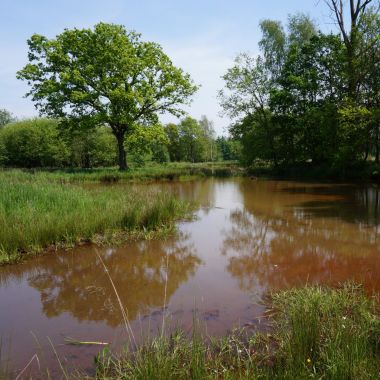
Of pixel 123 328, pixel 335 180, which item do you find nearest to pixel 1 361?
pixel 123 328

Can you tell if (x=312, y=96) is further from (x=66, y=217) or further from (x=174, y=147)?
(x=174, y=147)

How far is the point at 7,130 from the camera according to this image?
45.0m

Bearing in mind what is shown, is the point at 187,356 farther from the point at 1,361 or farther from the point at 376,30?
the point at 376,30

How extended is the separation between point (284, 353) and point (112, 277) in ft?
11.2

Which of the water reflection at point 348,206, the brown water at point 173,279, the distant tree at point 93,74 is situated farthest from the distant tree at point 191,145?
the brown water at point 173,279

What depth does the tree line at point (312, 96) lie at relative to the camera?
19.5 m

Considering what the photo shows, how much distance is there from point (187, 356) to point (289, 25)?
3358 cm

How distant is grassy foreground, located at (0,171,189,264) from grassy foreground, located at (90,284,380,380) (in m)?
4.04

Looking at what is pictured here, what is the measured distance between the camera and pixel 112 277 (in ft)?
18.4

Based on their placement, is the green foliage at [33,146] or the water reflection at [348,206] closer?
the water reflection at [348,206]

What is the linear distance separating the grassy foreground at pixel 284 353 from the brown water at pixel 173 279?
1.35 feet

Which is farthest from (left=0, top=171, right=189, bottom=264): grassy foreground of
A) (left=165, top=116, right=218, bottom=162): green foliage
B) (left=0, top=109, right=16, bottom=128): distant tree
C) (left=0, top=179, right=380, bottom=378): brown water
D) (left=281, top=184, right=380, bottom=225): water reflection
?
(left=0, top=109, right=16, bottom=128): distant tree

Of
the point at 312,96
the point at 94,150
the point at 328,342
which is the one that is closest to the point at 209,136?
the point at 94,150

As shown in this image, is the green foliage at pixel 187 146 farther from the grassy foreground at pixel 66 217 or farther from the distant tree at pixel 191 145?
the grassy foreground at pixel 66 217
